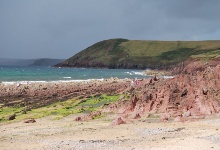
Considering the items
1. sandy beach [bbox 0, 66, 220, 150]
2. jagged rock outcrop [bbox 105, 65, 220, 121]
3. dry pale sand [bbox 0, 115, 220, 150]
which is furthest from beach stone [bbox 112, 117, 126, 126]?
jagged rock outcrop [bbox 105, 65, 220, 121]

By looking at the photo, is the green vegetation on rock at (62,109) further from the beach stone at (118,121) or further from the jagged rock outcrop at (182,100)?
the beach stone at (118,121)

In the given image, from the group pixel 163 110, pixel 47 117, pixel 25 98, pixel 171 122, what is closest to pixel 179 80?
pixel 163 110

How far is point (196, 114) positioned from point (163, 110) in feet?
13.7

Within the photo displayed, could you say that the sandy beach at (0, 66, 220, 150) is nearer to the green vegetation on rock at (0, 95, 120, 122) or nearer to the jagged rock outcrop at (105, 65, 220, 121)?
the jagged rock outcrop at (105, 65, 220, 121)

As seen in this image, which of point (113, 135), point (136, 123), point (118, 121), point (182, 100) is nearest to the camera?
point (113, 135)

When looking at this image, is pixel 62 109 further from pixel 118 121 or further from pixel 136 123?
pixel 136 123

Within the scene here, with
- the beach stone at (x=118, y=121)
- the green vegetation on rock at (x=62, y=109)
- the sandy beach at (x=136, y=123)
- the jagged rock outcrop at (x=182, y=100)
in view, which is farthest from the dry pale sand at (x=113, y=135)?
the green vegetation on rock at (x=62, y=109)

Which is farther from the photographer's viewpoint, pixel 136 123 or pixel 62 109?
pixel 62 109

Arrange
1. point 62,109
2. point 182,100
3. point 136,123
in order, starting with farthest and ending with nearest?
point 62,109, point 182,100, point 136,123

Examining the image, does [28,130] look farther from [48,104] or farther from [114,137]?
[48,104]

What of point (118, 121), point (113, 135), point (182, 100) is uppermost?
point (182, 100)

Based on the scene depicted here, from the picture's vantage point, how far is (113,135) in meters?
29.7

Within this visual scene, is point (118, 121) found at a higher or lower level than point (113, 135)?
higher

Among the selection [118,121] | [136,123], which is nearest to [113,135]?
[118,121]
